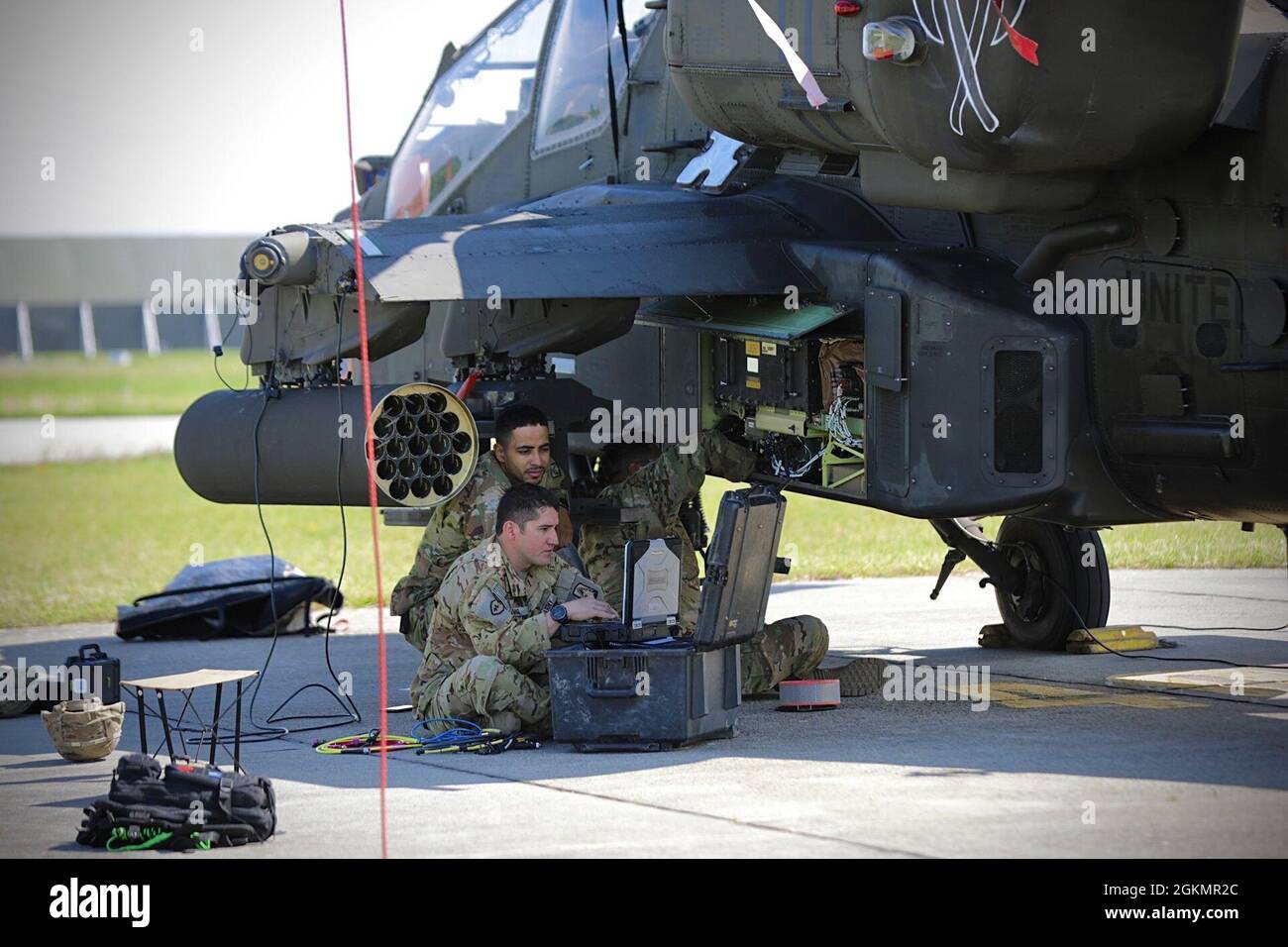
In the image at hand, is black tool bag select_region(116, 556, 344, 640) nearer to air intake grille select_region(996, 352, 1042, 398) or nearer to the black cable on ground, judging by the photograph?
the black cable on ground

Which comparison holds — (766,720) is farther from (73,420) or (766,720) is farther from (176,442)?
(73,420)

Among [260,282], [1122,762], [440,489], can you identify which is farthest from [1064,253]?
[260,282]

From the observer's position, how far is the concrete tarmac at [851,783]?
22.7 feet

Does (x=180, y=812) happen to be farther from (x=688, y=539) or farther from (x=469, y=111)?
(x=469, y=111)

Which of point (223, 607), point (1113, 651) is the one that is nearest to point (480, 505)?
point (1113, 651)

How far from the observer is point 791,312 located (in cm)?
1024

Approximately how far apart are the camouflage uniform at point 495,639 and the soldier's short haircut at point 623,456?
284 cm


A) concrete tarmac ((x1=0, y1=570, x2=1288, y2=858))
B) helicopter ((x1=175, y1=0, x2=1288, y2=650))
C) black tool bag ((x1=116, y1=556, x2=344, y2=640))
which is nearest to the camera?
concrete tarmac ((x1=0, y1=570, x2=1288, y2=858))

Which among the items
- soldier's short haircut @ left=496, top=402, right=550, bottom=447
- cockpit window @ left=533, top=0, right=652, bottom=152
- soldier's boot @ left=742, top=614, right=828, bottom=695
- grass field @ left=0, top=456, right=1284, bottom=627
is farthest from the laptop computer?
grass field @ left=0, top=456, right=1284, bottom=627

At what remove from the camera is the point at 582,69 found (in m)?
12.6

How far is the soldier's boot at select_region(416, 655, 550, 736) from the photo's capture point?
9070 mm

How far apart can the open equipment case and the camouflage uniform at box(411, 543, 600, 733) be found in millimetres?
205

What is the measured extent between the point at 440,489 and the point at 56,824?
280 cm

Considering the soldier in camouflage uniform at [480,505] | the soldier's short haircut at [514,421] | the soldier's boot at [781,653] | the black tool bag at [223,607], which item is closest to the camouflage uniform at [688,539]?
the soldier's boot at [781,653]
